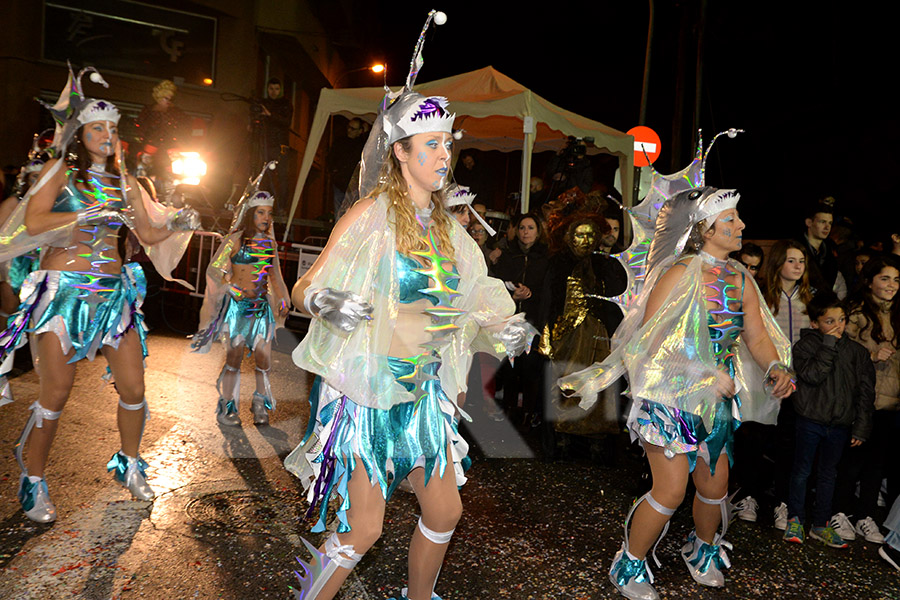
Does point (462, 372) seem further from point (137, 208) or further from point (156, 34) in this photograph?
point (156, 34)

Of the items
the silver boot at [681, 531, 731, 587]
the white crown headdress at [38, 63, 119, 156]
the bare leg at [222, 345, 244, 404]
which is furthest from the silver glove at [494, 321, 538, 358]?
the bare leg at [222, 345, 244, 404]

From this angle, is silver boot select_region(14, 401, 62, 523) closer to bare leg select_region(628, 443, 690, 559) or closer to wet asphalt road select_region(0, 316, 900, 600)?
wet asphalt road select_region(0, 316, 900, 600)

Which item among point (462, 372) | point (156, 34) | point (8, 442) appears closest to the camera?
point (462, 372)

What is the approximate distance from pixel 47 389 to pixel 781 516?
15.6 feet

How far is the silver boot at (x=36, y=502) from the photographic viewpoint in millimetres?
3859

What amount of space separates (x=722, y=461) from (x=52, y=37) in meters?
17.4

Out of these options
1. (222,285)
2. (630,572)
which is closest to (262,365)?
(222,285)

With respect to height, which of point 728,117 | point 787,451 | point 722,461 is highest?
point 728,117

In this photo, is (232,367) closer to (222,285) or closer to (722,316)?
(222,285)

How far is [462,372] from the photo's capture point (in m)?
2.96

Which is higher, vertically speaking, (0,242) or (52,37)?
(52,37)

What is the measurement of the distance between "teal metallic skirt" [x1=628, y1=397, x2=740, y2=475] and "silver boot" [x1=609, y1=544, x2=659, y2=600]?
57cm

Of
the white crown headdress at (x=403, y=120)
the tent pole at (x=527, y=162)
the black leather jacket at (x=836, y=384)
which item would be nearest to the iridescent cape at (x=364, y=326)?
the white crown headdress at (x=403, y=120)

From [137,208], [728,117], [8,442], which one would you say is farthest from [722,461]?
[728,117]
